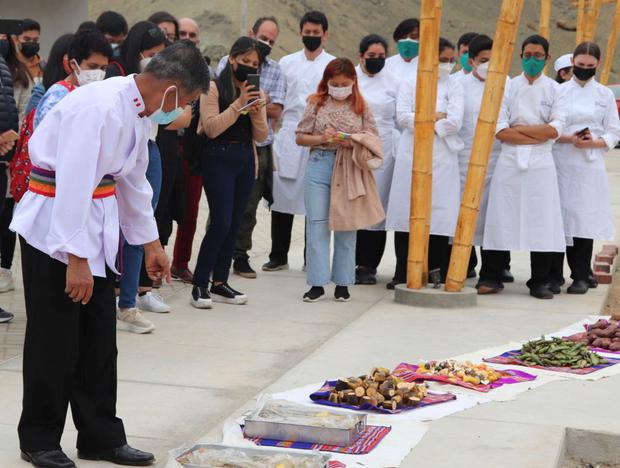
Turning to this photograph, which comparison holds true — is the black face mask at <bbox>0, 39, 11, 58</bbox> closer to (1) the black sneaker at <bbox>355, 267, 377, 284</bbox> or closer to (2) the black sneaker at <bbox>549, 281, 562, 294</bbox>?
(1) the black sneaker at <bbox>355, 267, 377, 284</bbox>

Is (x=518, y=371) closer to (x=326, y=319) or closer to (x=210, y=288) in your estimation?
(x=326, y=319)

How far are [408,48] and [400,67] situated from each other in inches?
6.4

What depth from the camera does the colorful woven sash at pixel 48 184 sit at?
14.1 ft

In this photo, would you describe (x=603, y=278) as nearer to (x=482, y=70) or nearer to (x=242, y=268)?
(x=482, y=70)

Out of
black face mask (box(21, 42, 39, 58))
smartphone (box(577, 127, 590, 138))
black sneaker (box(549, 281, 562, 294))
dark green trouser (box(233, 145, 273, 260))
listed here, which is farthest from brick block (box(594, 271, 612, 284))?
black face mask (box(21, 42, 39, 58))

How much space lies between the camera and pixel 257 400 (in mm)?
5379

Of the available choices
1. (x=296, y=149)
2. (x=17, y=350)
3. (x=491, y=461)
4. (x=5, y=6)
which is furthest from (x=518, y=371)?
(x=5, y=6)

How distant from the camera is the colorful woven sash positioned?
14.1ft

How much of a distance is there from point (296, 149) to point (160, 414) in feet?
14.6

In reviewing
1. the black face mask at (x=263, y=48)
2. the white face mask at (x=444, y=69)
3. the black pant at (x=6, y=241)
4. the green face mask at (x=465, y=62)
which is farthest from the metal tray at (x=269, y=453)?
the green face mask at (x=465, y=62)

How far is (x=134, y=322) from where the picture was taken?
703 centimetres

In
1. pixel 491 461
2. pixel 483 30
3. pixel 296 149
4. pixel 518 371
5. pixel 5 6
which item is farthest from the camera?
pixel 483 30

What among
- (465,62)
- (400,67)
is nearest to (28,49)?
(400,67)

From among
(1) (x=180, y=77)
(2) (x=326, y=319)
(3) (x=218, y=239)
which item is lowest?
(2) (x=326, y=319)
